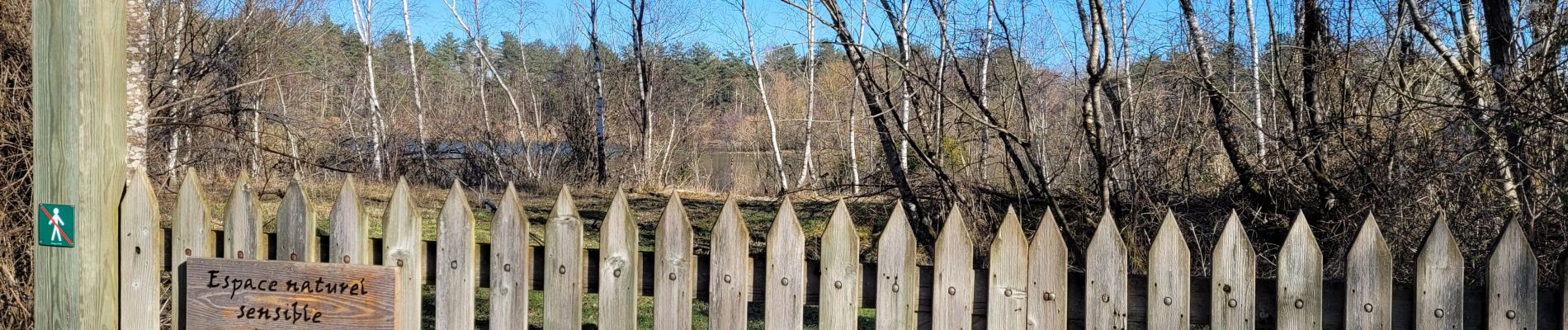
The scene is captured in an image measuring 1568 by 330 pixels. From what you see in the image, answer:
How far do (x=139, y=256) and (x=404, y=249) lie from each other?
2.62 ft

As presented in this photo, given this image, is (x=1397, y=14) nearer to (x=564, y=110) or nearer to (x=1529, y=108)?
(x=1529, y=108)

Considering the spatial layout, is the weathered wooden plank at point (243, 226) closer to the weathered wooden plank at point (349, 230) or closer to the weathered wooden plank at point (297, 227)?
the weathered wooden plank at point (297, 227)

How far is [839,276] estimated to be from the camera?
2629 millimetres

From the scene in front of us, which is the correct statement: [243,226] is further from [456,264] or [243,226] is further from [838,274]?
[838,274]

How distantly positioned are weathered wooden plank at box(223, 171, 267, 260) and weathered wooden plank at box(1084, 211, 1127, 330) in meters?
2.14

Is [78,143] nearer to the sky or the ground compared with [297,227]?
nearer to the sky

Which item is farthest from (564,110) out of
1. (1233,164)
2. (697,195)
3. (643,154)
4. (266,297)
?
(266,297)

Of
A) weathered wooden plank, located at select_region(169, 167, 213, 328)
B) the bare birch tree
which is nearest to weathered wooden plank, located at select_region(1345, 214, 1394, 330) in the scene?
weathered wooden plank, located at select_region(169, 167, 213, 328)

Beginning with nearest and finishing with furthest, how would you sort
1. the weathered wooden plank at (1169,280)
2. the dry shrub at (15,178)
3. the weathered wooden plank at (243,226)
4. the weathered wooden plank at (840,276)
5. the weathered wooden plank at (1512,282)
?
the weathered wooden plank at (1512,282)
the weathered wooden plank at (1169,280)
the weathered wooden plank at (840,276)
the weathered wooden plank at (243,226)
the dry shrub at (15,178)

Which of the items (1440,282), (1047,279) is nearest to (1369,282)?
(1440,282)

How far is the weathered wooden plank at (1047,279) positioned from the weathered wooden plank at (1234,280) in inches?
13.5

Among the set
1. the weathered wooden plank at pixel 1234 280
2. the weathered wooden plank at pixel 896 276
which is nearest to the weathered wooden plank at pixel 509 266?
the weathered wooden plank at pixel 896 276

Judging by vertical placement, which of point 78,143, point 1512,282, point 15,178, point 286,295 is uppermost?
point 78,143

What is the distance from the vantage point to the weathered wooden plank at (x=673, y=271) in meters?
2.65
